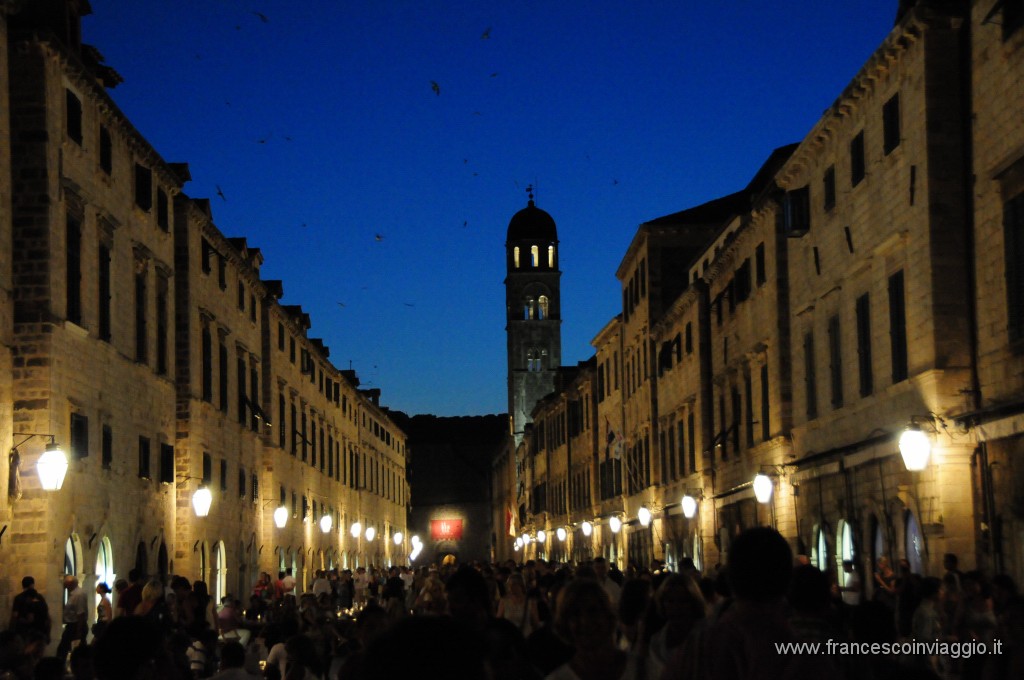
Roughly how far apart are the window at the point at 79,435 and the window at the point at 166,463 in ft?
20.2

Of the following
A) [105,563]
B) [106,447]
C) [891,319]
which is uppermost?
[891,319]

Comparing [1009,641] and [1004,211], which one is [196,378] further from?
[1009,641]

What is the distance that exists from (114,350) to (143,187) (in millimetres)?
4551

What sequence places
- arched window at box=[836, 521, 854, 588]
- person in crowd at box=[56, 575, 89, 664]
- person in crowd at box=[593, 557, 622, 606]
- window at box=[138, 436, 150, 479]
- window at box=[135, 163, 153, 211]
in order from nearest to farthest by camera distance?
person in crowd at box=[593, 557, 622, 606] < person in crowd at box=[56, 575, 89, 664] < arched window at box=[836, 521, 854, 588] < window at box=[138, 436, 150, 479] < window at box=[135, 163, 153, 211]

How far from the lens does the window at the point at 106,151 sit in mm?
28344

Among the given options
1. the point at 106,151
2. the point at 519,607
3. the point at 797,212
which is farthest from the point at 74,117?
the point at 519,607

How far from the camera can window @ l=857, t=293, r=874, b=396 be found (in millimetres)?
26688

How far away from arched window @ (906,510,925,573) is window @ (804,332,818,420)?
6.82 meters

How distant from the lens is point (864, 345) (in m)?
27.1

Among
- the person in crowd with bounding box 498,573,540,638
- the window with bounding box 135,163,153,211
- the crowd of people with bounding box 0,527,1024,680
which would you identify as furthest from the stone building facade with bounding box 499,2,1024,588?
the window with bounding box 135,163,153,211

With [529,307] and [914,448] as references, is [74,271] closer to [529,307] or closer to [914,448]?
[914,448]

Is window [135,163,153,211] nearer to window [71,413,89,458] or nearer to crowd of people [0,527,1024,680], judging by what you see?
window [71,413,89,458]

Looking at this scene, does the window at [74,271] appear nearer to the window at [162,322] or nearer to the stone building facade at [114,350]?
the stone building facade at [114,350]

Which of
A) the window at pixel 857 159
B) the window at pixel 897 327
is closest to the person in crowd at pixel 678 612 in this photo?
the window at pixel 897 327
